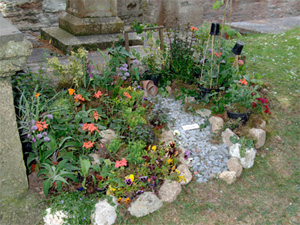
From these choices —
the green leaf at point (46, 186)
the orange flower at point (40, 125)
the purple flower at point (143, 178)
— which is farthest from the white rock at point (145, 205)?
the orange flower at point (40, 125)

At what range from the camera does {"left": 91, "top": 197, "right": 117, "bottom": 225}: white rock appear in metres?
2.77

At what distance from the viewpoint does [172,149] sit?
11.1 ft

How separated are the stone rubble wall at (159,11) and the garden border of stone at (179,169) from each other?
205 centimetres

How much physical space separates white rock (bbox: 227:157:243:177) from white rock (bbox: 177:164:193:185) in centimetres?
46

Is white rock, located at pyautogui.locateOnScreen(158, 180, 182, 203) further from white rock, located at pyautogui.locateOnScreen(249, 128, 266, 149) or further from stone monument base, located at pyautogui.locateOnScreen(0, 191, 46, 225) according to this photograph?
white rock, located at pyautogui.locateOnScreen(249, 128, 266, 149)

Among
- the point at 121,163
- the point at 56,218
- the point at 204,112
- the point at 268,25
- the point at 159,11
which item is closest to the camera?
the point at 56,218

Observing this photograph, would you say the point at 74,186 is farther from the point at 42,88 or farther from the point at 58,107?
the point at 42,88

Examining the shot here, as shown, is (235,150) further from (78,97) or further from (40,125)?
(40,125)

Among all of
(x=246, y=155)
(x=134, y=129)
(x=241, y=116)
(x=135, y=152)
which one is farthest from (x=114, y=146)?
(x=241, y=116)

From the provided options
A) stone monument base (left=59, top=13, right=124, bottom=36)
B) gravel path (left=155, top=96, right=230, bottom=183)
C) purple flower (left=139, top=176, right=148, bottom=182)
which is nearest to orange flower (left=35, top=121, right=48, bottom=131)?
purple flower (left=139, top=176, right=148, bottom=182)

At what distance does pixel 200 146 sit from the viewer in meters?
3.70

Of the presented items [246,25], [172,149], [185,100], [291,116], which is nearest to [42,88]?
[172,149]

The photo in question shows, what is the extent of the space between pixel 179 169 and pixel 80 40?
118 inches

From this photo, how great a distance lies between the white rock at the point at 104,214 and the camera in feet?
9.07
